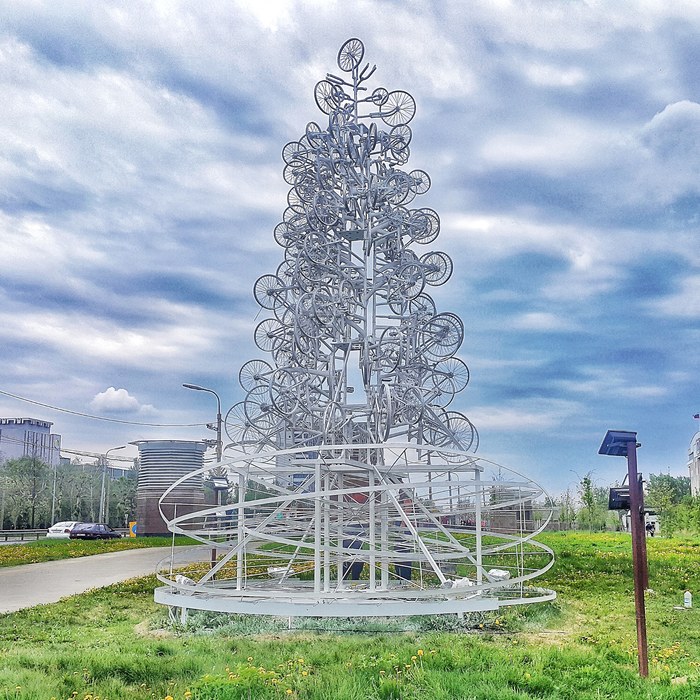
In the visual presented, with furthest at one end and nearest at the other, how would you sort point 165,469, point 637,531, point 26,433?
1. point 26,433
2. point 165,469
3. point 637,531

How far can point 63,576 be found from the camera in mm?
25266

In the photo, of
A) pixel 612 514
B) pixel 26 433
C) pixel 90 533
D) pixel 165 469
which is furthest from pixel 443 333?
pixel 26 433

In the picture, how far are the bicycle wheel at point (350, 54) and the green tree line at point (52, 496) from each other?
Result: 5065 centimetres

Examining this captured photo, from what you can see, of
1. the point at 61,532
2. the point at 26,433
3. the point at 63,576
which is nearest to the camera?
the point at 63,576

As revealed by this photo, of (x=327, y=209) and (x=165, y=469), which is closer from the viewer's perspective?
(x=327, y=209)

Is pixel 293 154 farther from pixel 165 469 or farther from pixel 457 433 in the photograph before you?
pixel 165 469

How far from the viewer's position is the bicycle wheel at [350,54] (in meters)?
18.0

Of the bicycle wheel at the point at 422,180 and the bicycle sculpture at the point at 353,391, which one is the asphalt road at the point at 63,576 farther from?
the bicycle wheel at the point at 422,180

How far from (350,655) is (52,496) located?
61.0 m

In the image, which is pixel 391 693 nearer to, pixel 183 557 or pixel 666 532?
pixel 183 557

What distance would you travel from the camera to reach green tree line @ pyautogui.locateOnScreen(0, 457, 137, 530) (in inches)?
2483

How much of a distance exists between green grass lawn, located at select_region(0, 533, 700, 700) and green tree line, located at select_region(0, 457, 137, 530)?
161ft

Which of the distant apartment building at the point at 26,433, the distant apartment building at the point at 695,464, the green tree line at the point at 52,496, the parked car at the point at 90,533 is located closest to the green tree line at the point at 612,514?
the distant apartment building at the point at 695,464

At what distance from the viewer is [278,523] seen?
653 inches
